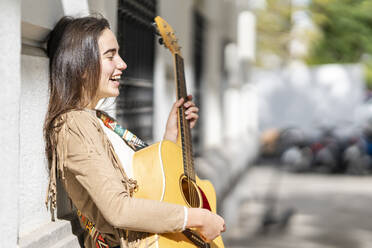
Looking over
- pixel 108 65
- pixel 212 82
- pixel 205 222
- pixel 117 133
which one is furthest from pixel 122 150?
pixel 212 82

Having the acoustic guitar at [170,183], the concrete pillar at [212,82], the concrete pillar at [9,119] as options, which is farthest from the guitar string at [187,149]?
the concrete pillar at [212,82]

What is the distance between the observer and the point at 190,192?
2.21 m

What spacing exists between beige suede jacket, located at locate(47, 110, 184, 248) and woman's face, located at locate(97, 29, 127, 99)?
186mm

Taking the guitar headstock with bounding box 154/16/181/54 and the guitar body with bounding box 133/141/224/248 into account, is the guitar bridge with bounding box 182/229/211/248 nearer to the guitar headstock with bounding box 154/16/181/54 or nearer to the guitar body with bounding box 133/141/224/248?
the guitar body with bounding box 133/141/224/248

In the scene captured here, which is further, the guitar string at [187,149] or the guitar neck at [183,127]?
the guitar neck at [183,127]

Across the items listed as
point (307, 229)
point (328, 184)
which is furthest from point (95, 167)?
point (328, 184)

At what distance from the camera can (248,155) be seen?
1260 cm

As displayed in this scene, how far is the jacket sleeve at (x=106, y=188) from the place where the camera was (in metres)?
1.73

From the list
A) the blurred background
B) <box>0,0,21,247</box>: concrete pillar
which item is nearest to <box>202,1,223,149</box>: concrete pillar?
the blurred background

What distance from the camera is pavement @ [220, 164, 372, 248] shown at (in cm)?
608

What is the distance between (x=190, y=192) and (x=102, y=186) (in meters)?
0.58

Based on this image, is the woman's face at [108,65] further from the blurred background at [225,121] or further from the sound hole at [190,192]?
the sound hole at [190,192]

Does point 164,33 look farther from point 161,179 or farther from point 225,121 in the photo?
point 225,121

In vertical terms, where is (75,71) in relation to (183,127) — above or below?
above
